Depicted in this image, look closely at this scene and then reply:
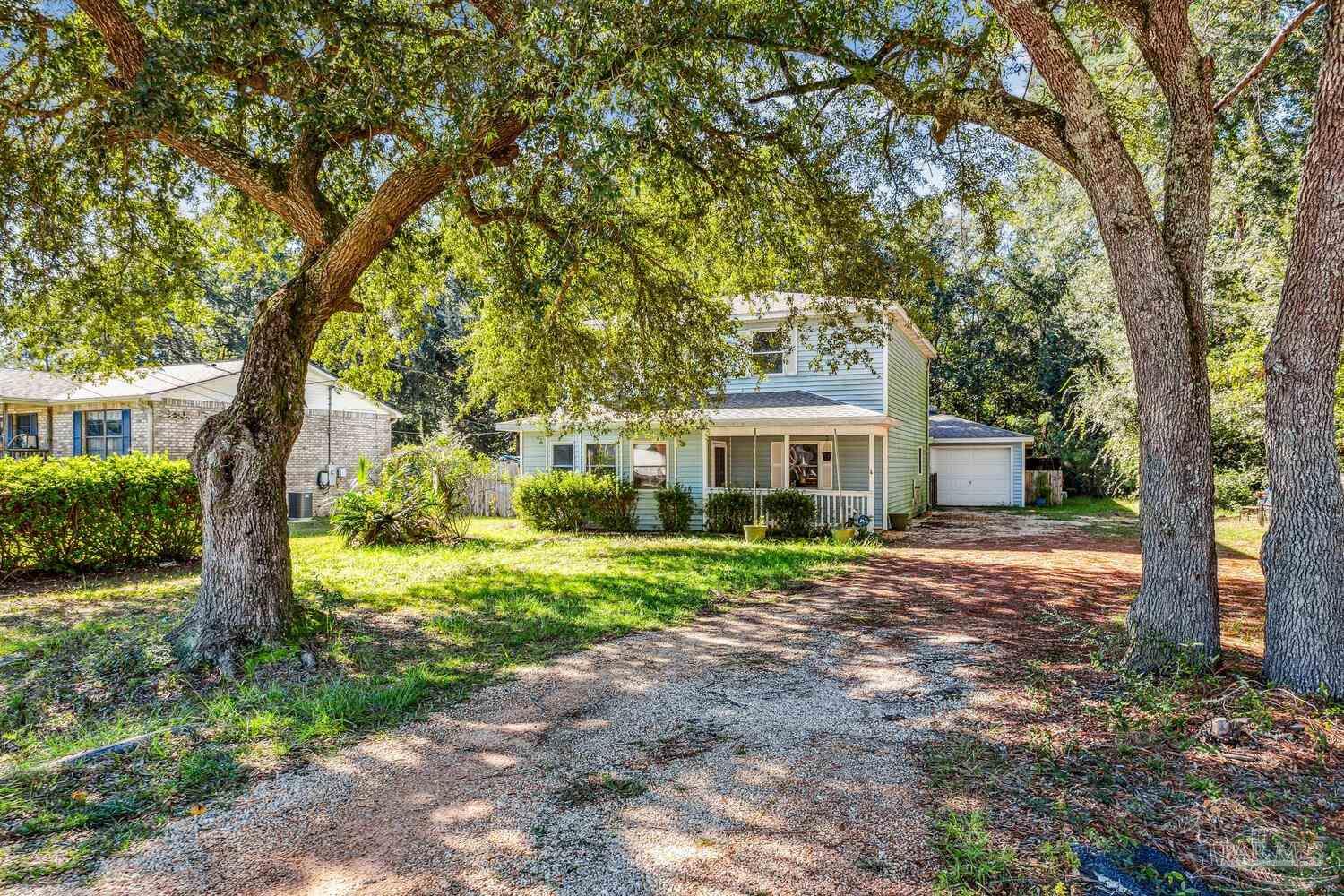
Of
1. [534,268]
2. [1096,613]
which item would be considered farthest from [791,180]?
[1096,613]

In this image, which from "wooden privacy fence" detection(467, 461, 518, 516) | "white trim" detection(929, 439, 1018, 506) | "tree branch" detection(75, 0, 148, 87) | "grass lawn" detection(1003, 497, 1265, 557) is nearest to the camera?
"tree branch" detection(75, 0, 148, 87)

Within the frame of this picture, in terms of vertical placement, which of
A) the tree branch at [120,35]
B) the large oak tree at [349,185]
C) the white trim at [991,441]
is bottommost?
the white trim at [991,441]

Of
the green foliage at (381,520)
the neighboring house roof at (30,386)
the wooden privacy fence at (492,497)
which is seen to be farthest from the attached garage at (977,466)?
the neighboring house roof at (30,386)

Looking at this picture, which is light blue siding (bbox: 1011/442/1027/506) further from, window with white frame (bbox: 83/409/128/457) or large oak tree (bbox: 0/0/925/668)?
window with white frame (bbox: 83/409/128/457)

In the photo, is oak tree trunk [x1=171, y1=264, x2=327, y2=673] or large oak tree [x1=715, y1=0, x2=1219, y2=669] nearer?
large oak tree [x1=715, y1=0, x2=1219, y2=669]

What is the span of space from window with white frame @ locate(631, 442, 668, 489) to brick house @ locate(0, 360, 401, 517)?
621 cm

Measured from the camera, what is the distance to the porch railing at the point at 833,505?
15.7m

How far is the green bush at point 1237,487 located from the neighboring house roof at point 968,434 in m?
5.27

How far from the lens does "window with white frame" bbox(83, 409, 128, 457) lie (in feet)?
59.6

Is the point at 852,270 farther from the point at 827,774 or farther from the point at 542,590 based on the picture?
the point at 827,774

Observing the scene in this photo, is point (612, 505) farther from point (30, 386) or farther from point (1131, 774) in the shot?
point (30, 386)

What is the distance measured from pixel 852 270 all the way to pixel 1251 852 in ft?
23.6

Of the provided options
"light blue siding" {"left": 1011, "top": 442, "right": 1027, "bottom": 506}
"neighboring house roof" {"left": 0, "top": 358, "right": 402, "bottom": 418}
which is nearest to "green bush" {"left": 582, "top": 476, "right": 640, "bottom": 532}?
"neighboring house roof" {"left": 0, "top": 358, "right": 402, "bottom": 418}

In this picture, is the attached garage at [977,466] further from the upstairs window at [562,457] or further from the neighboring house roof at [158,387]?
the neighboring house roof at [158,387]
